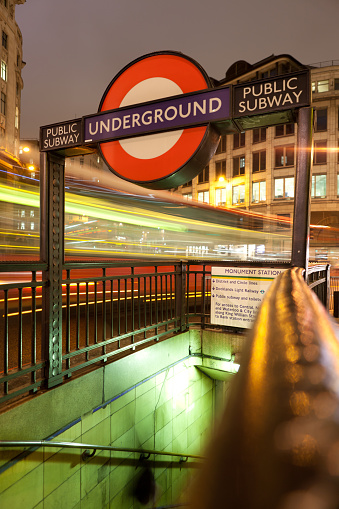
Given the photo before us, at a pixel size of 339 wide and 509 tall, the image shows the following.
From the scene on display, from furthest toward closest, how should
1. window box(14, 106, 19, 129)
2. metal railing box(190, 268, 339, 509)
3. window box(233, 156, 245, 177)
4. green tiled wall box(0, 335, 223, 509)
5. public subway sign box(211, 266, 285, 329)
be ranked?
window box(14, 106, 19, 129)
window box(233, 156, 245, 177)
public subway sign box(211, 266, 285, 329)
green tiled wall box(0, 335, 223, 509)
metal railing box(190, 268, 339, 509)

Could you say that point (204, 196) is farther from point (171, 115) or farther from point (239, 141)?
point (171, 115)

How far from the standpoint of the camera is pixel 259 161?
42.8 metres

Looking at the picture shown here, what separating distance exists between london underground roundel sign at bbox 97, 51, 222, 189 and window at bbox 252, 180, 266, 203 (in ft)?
132

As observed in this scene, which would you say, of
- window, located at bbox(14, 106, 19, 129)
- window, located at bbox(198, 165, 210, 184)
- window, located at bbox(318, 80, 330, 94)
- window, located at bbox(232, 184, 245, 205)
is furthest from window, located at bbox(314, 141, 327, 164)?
window, located at bbox(14, 106, 19, 129)

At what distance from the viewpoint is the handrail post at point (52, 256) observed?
4176 mm

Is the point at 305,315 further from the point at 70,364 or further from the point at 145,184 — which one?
the point at 70,364

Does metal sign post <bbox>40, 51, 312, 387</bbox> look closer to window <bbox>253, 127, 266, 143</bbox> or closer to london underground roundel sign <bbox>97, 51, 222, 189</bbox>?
london underground roundel sign <bbox>97, 51, 222, 189</bbox>

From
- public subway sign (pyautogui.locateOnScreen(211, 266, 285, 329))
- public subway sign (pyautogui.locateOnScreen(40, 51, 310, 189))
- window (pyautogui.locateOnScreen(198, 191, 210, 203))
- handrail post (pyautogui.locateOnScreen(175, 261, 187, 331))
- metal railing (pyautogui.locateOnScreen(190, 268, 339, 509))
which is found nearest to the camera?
metal railing (pyautogui.locateOnScreen(190, 268, 339, 509))

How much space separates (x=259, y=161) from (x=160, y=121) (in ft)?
138

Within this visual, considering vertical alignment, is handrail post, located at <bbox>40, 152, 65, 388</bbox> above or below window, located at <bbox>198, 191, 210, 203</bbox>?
below

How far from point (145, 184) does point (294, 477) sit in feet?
11.8

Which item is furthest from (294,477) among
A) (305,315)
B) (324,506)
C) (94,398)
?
(94,398)

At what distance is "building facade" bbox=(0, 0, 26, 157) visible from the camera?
4869 cm

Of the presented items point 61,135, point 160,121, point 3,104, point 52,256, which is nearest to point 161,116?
point 160,121
